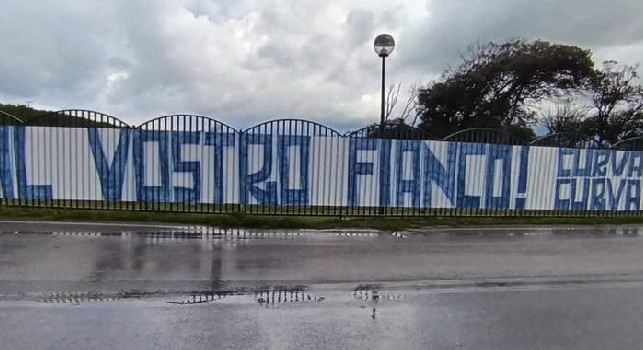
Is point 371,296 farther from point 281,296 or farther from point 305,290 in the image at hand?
point 281,296

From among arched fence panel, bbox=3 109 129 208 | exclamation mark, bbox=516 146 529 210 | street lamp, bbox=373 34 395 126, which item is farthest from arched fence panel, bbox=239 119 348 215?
exclamation mark, bbox=516 146 529 210

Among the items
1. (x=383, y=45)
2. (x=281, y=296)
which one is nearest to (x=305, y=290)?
(x=281, y=296)

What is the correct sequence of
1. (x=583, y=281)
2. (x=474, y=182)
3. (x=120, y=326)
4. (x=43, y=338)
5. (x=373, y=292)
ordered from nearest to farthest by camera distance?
(x=43, y=338) < (x=120, y=326) < (x=373, y=292) < (x=583, y=281) < (x=474, y=182)

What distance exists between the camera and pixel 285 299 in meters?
5.04

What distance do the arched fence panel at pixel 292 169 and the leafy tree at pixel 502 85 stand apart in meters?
30.1

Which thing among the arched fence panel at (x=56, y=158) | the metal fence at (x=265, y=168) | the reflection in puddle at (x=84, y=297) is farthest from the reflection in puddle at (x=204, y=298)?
the arched fence panel at (x=56, y=158)

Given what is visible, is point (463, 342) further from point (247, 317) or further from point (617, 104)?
point (617, 104)

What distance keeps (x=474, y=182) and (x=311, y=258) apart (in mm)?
5608

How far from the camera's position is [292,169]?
10.0 metres

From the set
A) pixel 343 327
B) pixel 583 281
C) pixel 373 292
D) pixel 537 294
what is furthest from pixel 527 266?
pixel 343 327

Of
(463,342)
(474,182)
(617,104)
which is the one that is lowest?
(463,342)

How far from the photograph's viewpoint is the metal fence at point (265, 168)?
959 centimetres

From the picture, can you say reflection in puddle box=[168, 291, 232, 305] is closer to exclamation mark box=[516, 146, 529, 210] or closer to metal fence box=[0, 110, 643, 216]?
metal fence box=[0, 110, 643, 216]

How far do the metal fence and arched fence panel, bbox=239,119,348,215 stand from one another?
2cm
